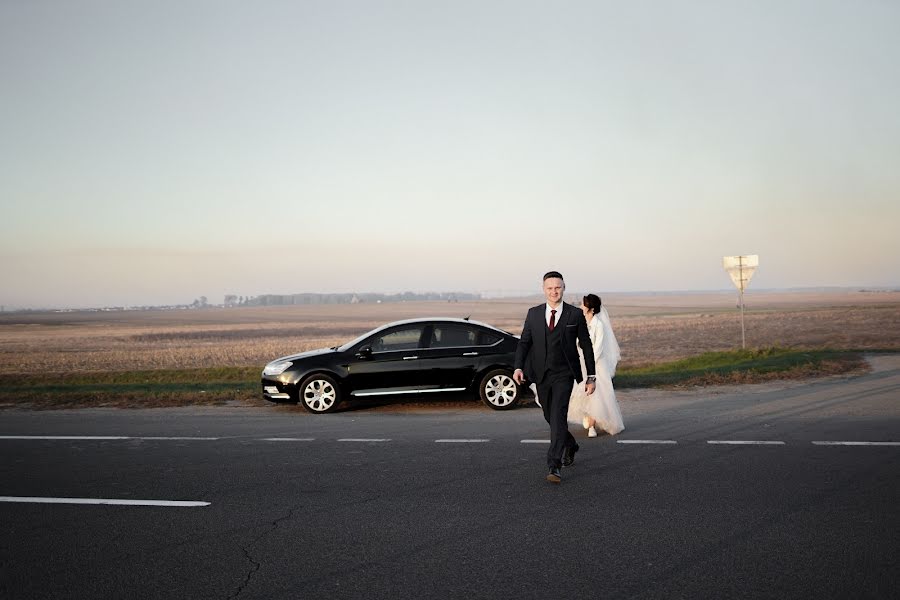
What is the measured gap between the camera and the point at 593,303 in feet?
30.5

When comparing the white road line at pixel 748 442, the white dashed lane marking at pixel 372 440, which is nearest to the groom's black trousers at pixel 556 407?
the white dashed lane marking at pixel 372 440

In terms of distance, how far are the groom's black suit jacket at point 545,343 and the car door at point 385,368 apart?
514 centimetres

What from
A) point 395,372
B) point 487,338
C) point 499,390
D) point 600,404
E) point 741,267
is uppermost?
point 741,267

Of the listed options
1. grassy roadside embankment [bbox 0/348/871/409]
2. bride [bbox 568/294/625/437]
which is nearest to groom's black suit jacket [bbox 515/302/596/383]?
bride [bbox 568/294/625/437]

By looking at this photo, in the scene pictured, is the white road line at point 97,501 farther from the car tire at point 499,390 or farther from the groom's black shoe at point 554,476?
the car tire at point 499,390

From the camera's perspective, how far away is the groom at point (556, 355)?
22.1ft

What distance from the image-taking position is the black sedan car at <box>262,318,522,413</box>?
11914 mm

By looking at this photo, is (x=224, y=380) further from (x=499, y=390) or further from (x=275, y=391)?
(x=499, y=390)

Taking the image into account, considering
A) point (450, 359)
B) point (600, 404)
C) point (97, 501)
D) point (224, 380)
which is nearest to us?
point (97, 501)

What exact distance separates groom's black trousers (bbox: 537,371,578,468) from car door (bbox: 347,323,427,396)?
5.20 meters

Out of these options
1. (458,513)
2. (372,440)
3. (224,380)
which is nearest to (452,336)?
(372,440)

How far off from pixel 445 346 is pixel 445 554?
7643 millimetres

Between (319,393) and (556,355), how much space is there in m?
6.04

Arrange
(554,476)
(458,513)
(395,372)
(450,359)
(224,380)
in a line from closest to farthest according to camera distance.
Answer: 1. (458,513)
2. (554,476)
3. (395,372)
4. (450,359)
5. (224,380)
